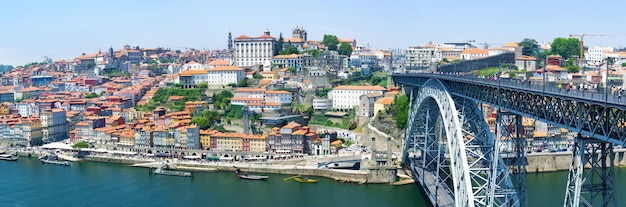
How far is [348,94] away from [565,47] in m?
12.9

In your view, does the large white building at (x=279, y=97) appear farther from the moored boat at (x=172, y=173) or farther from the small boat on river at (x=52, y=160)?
the small boat on river at (x=52, y=160)

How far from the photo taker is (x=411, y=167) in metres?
19.3

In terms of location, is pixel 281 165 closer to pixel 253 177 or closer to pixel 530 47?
pixel 253 177

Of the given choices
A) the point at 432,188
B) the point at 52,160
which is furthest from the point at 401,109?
the point at 52,160

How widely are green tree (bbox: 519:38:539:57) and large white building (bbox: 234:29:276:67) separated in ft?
46.1

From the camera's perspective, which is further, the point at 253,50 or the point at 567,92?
the point at 253,50

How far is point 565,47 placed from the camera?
3353 cm

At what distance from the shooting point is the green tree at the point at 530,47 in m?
35.2

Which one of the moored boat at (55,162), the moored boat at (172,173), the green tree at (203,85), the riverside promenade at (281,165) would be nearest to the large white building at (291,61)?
the green tree at (203,85)

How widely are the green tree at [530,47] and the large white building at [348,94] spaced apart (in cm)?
1074

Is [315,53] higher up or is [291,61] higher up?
[315,53]

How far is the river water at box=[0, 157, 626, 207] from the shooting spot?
1705 cm

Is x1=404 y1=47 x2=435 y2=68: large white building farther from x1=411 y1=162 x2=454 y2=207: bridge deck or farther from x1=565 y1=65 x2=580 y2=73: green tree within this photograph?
x1=411 y1=162 x2=454 y2=207: bridge deck

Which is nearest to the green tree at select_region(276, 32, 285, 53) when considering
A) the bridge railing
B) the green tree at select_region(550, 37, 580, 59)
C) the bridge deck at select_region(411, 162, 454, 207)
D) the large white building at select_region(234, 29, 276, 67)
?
the large white building at select_region(234, 29, 276, 67)
